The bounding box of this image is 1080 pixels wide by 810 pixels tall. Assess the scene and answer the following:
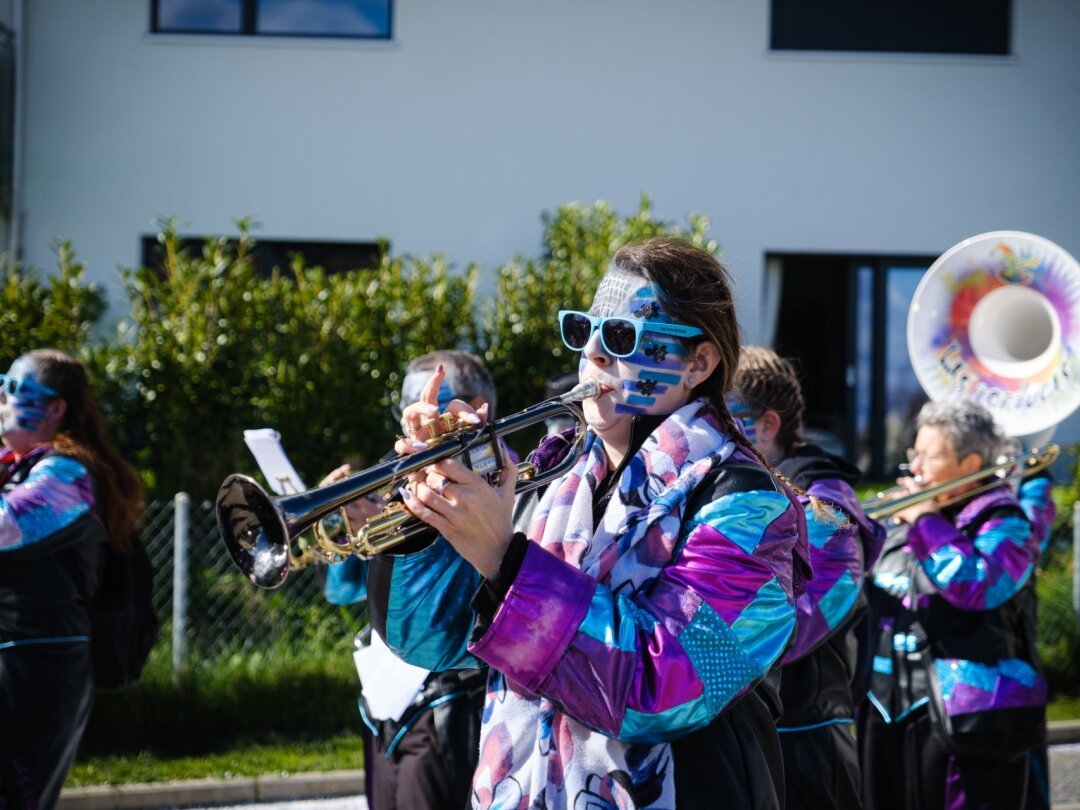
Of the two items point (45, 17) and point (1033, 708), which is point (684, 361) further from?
point (45, 17)

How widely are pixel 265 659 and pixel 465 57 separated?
6.35 meters

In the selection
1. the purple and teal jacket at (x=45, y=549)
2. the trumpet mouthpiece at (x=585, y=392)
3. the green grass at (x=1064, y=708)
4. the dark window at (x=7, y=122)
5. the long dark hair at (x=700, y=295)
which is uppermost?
the dark window at (x=7, y=122)

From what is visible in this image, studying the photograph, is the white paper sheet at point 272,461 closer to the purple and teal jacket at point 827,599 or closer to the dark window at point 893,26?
the purple and teal jacket at point 827,599

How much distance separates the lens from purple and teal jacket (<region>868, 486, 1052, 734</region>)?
12.7ft

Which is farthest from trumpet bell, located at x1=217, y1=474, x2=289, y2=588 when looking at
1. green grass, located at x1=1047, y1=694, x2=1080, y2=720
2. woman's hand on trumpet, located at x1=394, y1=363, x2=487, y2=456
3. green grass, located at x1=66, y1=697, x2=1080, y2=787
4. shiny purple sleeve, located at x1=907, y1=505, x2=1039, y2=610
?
green grass, located at x1=1047, y1=694, x2=1080, y2=720

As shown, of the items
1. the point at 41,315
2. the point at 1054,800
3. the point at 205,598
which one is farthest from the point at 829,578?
the point at 41,315

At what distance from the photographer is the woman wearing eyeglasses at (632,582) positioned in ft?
5.85

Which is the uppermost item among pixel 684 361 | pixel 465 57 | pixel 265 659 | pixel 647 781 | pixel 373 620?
pixel 465 57

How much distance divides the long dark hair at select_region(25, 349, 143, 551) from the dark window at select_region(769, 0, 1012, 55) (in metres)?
8.74

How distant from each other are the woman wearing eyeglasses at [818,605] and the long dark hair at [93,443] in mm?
2210

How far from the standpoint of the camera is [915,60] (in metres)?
11.2

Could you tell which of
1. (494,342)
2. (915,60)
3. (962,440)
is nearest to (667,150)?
(915,60)

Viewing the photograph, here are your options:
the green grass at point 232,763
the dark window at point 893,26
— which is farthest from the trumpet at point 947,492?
the dark window at point 893,26

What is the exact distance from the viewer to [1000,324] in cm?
520
